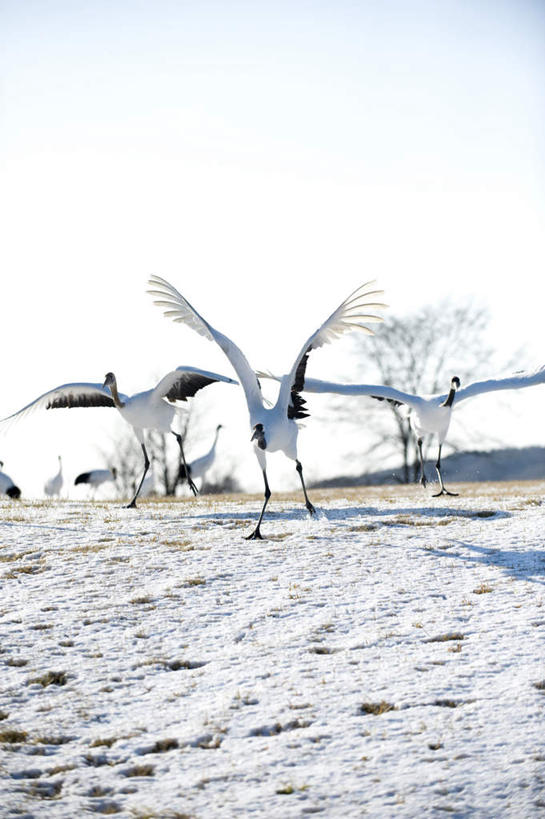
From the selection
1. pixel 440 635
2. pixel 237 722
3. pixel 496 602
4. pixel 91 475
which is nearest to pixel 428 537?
pixel 496 602

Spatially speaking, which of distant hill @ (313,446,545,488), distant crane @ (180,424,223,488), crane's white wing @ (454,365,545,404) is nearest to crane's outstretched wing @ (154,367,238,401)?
crane's white wing @ (454,365,545,404)

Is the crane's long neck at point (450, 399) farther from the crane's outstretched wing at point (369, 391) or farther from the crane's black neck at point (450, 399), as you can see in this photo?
the crane's outstretched wing at point (369, 391)

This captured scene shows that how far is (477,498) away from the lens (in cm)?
1666

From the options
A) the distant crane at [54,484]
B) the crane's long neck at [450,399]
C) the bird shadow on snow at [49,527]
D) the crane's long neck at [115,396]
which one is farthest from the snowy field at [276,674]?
the distant crane at [54,484]

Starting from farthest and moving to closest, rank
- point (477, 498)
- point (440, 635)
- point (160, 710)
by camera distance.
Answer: point (477, 498)
point (440, 635)
point (160, 710)

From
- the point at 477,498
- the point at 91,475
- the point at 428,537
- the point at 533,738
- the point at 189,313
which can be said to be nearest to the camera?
the point at 533,738

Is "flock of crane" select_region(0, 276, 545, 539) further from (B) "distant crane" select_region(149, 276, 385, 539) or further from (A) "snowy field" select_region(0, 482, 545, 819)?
(A) "snowy field" select_region(0, 482, 545, 819)

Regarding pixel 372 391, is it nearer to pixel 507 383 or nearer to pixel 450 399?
pixel 450 399

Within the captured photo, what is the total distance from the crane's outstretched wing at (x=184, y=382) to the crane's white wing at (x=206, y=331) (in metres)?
1.79

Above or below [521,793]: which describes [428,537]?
above

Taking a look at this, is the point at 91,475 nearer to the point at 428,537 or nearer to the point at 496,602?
the point at 428,537

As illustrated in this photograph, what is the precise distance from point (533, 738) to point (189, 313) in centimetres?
913

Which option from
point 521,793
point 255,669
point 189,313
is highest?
point 189,313

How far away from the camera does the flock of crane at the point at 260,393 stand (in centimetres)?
1295
